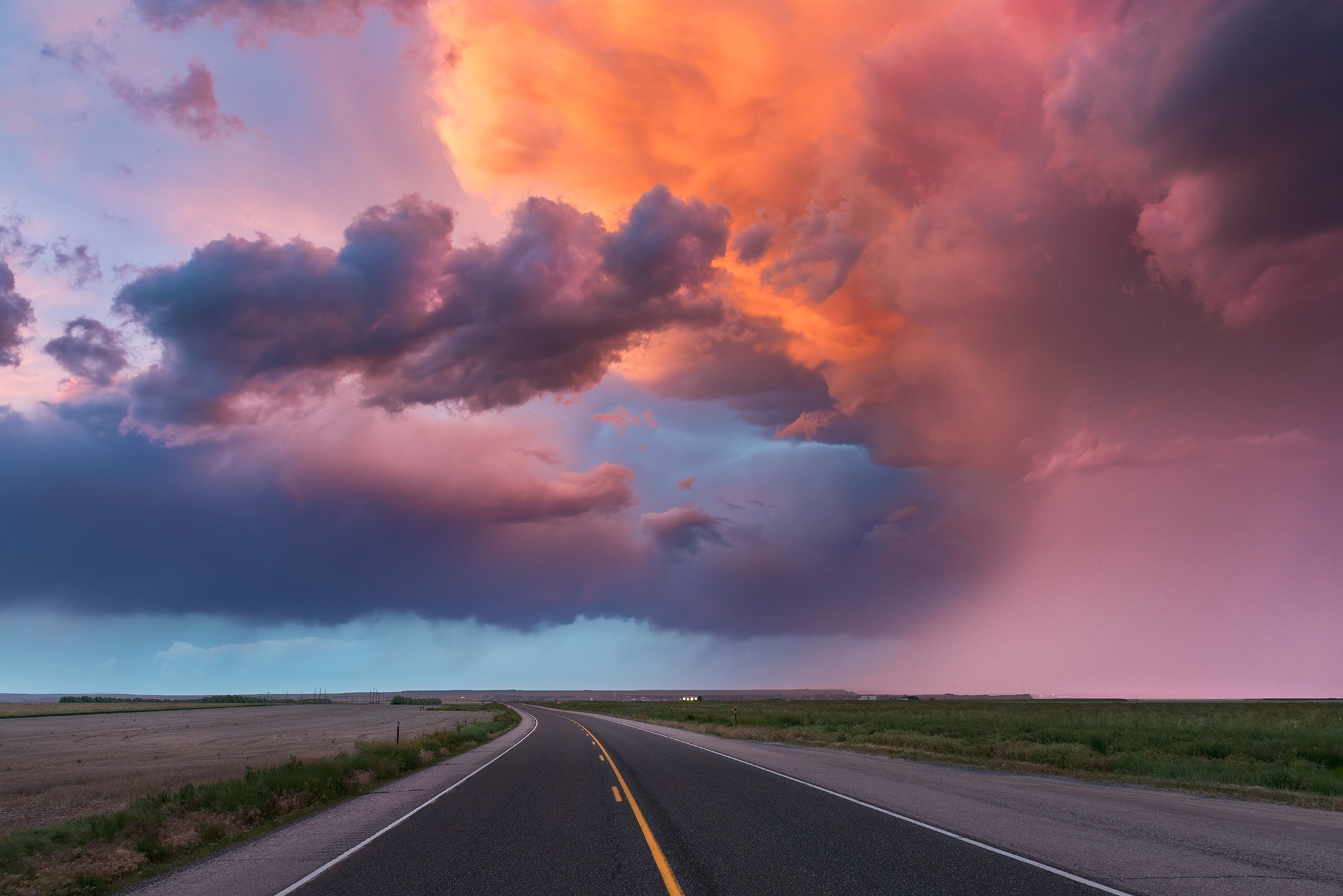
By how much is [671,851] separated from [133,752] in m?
52.4

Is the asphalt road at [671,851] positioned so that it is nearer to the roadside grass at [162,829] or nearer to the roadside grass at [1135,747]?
the roadside grass at [162,829]

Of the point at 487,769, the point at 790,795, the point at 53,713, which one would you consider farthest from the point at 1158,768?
the point at 53,713

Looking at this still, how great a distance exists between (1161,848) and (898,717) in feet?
201

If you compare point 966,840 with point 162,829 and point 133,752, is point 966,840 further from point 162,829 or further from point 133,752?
point 133,752

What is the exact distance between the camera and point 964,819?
1316 cm

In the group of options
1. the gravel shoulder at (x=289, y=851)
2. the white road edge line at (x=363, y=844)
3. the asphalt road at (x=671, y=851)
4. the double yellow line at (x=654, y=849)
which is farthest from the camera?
the gravel shoulder at (x=289, y=851)

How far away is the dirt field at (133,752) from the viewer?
2433 cm

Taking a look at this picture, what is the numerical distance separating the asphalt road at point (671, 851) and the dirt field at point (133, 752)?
1370 centimetres

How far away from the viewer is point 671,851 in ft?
34.3

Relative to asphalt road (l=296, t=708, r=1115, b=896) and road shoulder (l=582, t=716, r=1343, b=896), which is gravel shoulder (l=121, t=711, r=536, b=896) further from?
road shoulder (l=582, t=716, r=1343, b=896)

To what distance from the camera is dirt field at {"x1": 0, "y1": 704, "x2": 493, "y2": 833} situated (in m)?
24.3

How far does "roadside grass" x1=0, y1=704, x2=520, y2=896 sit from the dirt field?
5.51m

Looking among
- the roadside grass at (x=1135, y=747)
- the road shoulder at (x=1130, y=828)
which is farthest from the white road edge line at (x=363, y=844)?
the roadside grass at (x=1135, y=747)

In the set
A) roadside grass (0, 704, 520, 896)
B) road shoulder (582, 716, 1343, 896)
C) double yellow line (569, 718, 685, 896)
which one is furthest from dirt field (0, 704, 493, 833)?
road shoulder (582, 716, 1343, 896)
